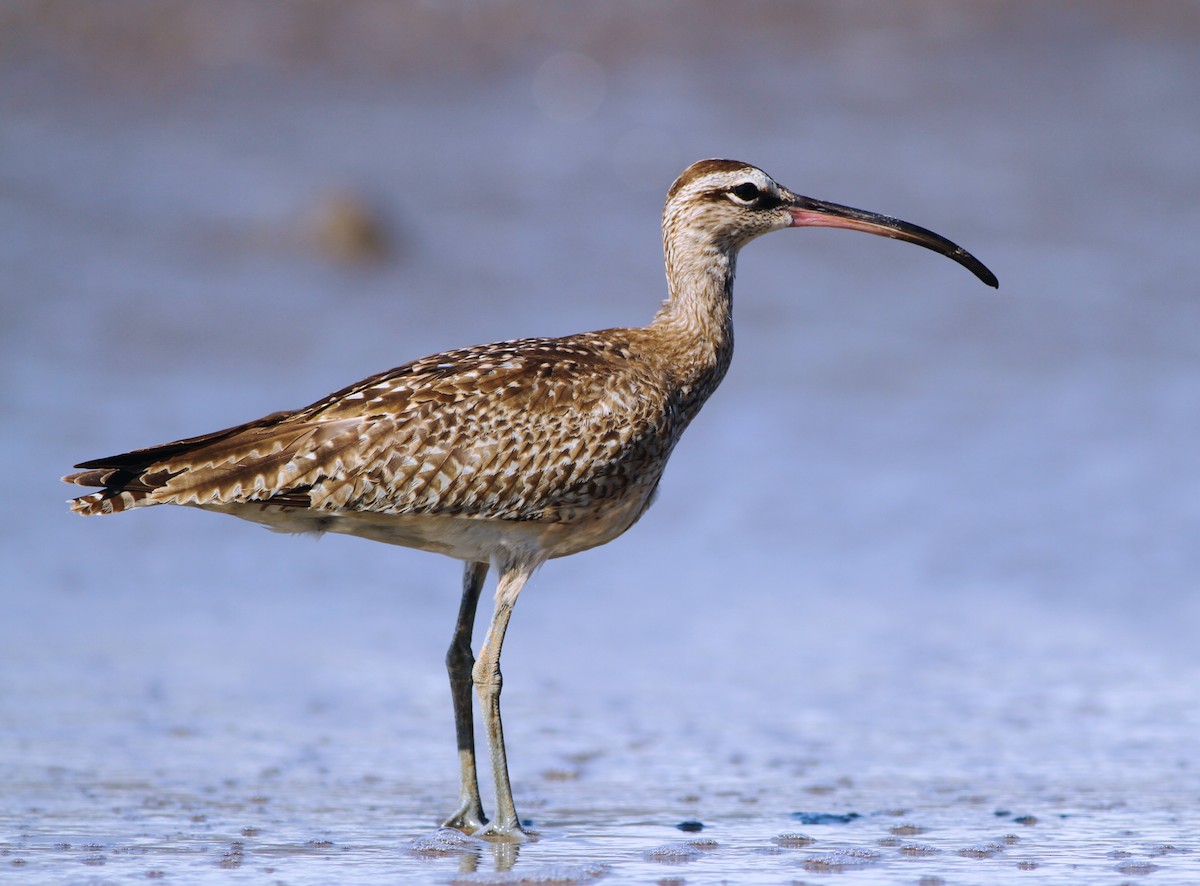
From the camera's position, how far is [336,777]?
288 inches

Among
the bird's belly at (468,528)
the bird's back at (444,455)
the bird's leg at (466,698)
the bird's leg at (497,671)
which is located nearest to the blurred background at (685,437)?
the bird's leg at (466,698)

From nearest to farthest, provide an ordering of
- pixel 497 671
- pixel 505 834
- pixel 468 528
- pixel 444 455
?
pixel 505 834 → pixel 444 455 → pixel 468 528 → pixel 497 671

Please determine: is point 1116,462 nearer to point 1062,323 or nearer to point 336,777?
point 1062,323

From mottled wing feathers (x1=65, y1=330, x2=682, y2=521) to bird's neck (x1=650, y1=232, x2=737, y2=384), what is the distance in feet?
1.65

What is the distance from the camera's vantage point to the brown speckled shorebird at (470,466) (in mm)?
6664

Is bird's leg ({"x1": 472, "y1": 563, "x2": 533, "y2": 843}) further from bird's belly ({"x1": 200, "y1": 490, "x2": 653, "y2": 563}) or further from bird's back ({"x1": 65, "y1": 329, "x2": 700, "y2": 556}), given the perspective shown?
bird's back ({"x1": 65, "y1": 329, "x2": 700, "y2": 556})

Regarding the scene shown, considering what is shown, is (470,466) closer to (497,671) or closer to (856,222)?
(497,671)

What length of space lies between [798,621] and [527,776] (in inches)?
94.4

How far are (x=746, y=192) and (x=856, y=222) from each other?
0.48 meters

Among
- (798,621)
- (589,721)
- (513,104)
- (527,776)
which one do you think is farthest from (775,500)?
(513,104)

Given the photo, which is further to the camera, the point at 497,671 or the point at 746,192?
the point at 746,192

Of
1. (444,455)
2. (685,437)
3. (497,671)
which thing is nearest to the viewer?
(444,455)

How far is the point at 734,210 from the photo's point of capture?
24.8 feet

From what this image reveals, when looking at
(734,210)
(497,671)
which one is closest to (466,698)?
(497,671)
